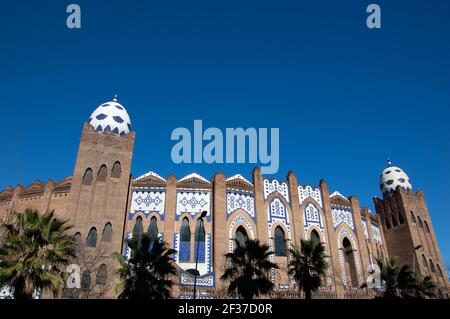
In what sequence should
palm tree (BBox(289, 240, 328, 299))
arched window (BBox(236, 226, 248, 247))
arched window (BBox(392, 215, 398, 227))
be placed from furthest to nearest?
arched window (BBox(392, 215, 398, 227)), arched window (BBox(236, 226, 248, 247)), palm tree (BBox(289, 240, 328, 299))

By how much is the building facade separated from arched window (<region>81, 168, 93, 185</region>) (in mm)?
62

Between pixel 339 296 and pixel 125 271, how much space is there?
15.1m

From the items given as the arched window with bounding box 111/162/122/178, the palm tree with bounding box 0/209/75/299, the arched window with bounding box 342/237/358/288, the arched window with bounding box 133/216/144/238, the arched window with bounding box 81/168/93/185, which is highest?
the arched window with bounding box 111/162/122/178

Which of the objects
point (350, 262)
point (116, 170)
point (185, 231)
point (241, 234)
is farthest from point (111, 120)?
point (350, 262)

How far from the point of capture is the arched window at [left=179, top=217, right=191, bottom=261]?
23422mm

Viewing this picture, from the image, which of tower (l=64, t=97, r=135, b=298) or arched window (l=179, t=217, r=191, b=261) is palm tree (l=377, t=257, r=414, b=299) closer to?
arched window (l=179, t=217, r=191, b=261)

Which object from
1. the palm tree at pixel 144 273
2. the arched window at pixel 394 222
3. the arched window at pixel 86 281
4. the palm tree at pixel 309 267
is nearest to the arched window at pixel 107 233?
the arched window at pixel 86 281

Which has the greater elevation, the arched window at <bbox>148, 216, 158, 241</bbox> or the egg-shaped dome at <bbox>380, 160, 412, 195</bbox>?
the egg-shaped dome at <bbox>380, 160, 412, 195</bbox>

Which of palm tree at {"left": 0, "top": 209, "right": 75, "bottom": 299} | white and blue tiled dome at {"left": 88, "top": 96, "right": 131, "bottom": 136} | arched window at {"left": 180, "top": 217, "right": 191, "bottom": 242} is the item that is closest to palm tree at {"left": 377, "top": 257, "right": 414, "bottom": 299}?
arched window at {"left": 180, "top": 217, "right": 191, "bottom": 242}

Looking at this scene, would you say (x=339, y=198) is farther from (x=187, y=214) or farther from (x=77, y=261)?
(x=77, y=261)

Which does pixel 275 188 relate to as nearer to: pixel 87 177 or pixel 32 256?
pixel 87 177

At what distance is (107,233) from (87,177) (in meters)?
4.17
